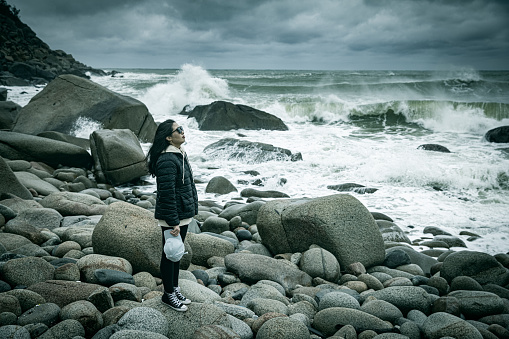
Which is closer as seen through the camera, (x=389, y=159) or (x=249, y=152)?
(x=389, y=159)

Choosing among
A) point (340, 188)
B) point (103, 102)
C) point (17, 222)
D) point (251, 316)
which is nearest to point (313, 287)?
point (251, 316)

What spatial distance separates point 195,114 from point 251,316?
16.4 m

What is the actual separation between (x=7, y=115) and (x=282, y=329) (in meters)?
15.0

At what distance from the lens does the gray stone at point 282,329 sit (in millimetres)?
3139

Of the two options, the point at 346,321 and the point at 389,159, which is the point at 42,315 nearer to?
the point at 346,321

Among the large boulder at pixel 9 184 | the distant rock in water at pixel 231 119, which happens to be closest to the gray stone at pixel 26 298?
the large boulder at pixel 9 184

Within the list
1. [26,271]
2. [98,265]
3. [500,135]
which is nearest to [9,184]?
[26,271]

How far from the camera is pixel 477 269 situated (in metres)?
5.06

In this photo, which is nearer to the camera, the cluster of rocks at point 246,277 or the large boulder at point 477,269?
the cluster of rocks at point 246,277

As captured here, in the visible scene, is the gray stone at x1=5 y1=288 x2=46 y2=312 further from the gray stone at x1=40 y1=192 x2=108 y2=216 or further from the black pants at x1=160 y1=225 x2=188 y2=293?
the gray stone at x1=40 y1=192 x2=108 y2=216

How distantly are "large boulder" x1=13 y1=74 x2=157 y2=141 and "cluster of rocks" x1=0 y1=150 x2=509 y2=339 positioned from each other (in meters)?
6.06

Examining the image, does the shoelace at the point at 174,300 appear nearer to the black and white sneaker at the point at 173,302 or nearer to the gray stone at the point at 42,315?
the black and white sneaker at the point at 173,302

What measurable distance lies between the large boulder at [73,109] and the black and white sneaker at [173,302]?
34.1 feet

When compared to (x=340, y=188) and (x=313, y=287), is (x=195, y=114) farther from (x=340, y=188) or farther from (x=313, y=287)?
(x=313, y=287)
